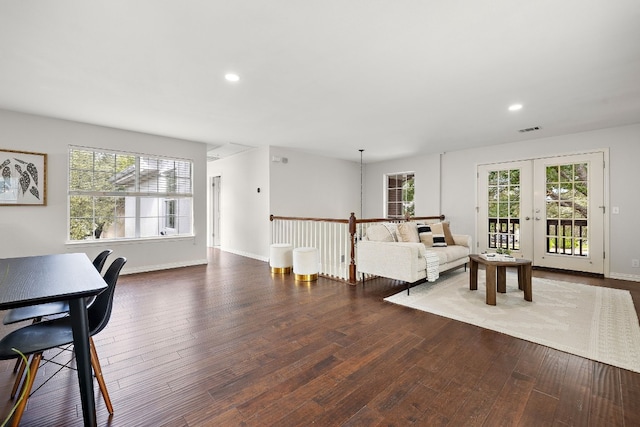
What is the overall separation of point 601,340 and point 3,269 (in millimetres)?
4622

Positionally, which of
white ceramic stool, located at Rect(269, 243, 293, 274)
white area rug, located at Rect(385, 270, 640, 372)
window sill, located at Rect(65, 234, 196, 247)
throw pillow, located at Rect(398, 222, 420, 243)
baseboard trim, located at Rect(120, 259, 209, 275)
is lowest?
white area rug, located at Rect(385, 270, 640, 372)

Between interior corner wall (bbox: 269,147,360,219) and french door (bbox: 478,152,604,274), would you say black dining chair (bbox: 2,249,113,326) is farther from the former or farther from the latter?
french door (bbox: 478,152,604,274)

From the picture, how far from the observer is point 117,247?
15.5 feet

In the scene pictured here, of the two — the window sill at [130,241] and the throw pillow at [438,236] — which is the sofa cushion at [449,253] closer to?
the throw pillow at [438,236]

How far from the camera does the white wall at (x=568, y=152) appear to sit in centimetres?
446

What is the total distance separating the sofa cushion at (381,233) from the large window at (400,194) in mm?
3224

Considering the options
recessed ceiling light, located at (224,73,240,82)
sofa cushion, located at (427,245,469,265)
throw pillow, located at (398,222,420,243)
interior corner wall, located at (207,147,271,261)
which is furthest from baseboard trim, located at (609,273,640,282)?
recessed ceiling light, located at (224,73,240,82)

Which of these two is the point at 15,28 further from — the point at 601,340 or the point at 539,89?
the point at 601,340

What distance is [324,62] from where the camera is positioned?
8.59 ft

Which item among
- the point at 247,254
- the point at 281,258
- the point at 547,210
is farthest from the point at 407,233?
the point at 247,254

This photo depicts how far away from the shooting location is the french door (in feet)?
15.7

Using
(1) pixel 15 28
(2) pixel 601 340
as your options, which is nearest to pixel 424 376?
(2) pixel 601 340

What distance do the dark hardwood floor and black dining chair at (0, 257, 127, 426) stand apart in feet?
1.01

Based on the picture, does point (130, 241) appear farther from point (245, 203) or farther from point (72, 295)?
point (72, 295)
